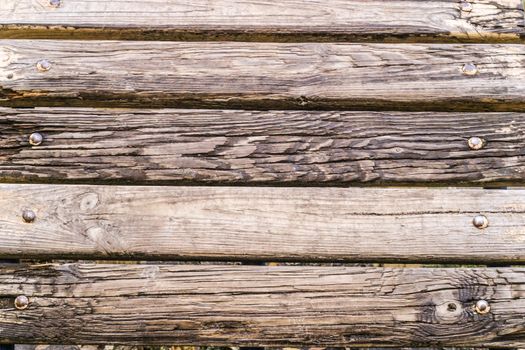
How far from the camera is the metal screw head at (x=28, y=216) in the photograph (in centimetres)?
199

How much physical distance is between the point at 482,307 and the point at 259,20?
47.2 inches

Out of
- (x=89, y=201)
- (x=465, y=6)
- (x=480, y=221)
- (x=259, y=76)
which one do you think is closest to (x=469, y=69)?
(x=465, y=6)

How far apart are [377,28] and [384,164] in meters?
0.51

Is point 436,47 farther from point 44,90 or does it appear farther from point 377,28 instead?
point 44,90

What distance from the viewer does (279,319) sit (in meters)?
1.96

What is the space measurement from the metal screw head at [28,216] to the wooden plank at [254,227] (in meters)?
0.01

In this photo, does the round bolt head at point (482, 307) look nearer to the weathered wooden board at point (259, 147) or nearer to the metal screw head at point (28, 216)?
the weathered wooden board at point (259, 147)

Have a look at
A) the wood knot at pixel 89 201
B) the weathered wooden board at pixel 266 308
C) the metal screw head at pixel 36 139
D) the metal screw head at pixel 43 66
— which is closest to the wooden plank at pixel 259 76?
the metal screw head at pixel 43 66

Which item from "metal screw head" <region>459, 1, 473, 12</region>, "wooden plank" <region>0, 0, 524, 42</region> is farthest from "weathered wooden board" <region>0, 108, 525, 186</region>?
Result: "metal screw head" <region>459, 1, 473, 12</region>

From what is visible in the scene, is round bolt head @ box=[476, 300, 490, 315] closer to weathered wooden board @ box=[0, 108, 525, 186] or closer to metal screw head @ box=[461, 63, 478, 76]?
weathered wooden board @ box=[0, 108, 525, 186]

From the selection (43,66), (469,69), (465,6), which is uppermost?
(465,6)

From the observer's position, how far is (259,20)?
2238mm

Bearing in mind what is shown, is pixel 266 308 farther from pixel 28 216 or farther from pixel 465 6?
pixel 465 6

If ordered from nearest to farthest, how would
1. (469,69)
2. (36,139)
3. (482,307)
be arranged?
(482,307) < (36,139) < (469,69)
